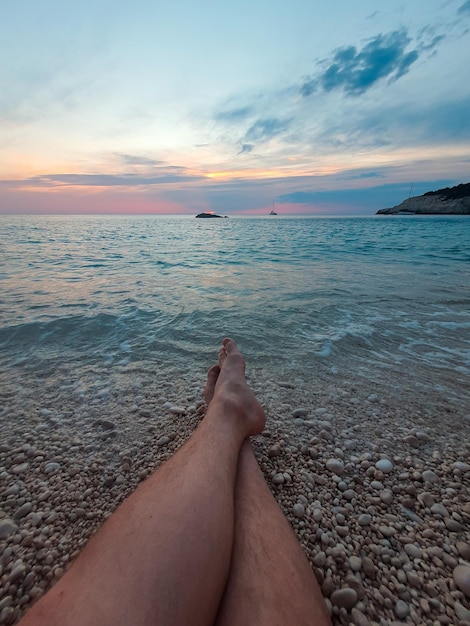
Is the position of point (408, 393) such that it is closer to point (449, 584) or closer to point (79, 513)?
point (449, 584)

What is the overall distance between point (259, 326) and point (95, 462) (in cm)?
318

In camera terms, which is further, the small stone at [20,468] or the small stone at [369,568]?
the small stone at [20,468]

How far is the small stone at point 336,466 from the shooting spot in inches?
77.8

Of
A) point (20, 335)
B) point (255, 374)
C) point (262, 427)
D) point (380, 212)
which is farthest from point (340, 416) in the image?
point (380, 212)

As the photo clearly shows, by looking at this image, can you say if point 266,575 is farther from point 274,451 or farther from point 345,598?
point 274,451

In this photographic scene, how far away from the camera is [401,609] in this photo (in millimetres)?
1253

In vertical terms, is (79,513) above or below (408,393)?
above

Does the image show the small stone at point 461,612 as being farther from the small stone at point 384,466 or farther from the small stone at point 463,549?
the small stone at point 384,466

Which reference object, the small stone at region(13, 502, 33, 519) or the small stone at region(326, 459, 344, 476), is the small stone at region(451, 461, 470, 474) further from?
the small stone at region(13, 502, 33, 519)

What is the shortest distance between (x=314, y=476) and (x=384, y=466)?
47cm

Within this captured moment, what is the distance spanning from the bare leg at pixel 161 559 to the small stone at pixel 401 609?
0.74 meters

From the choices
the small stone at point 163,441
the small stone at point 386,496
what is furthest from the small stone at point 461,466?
the small stone at point 163,441

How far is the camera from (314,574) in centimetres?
135

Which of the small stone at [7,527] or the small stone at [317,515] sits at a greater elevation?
the small stone at [7,527]
